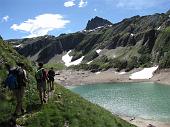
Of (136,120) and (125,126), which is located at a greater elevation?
(125,126)

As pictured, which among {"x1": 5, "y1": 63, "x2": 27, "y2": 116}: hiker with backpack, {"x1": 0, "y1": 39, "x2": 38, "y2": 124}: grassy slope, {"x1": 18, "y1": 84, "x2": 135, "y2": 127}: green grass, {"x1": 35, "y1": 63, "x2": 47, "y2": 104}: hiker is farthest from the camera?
{"x1": 35, "y1": 63, "x2": 47, "y2": 104}: hiker

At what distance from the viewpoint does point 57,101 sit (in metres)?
32.8

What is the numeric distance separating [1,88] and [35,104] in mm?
3242

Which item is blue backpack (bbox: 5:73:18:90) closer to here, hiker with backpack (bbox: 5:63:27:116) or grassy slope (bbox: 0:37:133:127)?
hiker with backpack (bbox: 5:63:27:116)

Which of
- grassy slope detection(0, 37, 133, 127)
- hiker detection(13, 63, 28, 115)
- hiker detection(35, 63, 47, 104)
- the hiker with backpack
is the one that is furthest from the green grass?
the hiker with backpack

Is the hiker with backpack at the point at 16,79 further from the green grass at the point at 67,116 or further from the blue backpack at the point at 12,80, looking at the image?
the green grass at the point at 67,116

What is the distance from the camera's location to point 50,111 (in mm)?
30203

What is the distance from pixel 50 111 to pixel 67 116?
1.63 m

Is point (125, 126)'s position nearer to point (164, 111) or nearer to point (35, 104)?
point (35, 104)

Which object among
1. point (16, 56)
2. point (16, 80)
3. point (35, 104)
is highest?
point (16, 56)

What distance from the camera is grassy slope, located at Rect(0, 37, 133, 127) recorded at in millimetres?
28828

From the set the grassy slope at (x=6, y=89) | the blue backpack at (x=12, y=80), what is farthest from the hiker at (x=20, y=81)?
the grassy slope at (x=6, y=89)

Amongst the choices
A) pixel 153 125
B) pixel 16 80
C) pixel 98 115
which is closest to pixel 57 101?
pixel 98 115

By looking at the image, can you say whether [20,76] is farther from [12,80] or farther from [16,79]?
[12,80]
